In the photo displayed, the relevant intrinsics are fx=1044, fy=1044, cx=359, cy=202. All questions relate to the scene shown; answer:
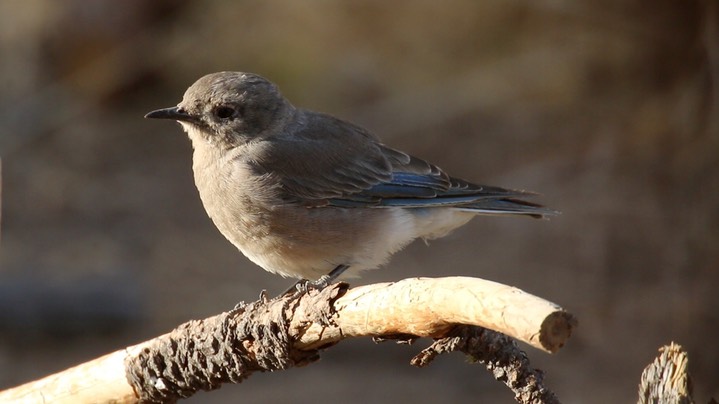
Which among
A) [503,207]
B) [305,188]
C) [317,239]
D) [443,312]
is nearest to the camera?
[443,312]

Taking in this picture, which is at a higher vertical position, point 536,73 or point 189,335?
point 536,73

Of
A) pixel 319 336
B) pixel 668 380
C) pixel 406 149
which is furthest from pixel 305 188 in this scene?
pixel 406 149

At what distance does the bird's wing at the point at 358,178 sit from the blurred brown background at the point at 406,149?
1964 millimetres

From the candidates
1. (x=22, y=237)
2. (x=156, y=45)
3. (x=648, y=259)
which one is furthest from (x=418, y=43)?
(x=22, y=237)

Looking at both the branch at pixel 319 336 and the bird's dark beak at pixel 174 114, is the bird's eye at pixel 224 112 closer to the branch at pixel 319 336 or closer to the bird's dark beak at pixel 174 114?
the bird's dark beak at pixel 174 114

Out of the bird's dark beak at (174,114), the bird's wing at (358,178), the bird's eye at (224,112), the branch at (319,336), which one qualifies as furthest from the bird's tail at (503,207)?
the branch at (319,336)

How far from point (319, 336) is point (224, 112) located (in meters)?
1.75

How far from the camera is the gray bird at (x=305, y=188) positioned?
183 inches

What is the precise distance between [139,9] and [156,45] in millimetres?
471

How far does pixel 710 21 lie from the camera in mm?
6953

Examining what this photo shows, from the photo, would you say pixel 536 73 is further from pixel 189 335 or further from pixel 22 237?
pixel 189 335

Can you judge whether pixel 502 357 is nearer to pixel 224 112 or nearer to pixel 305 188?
pixel 305 188

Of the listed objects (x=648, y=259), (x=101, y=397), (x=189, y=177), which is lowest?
(x=101, y=397)

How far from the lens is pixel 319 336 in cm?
343
